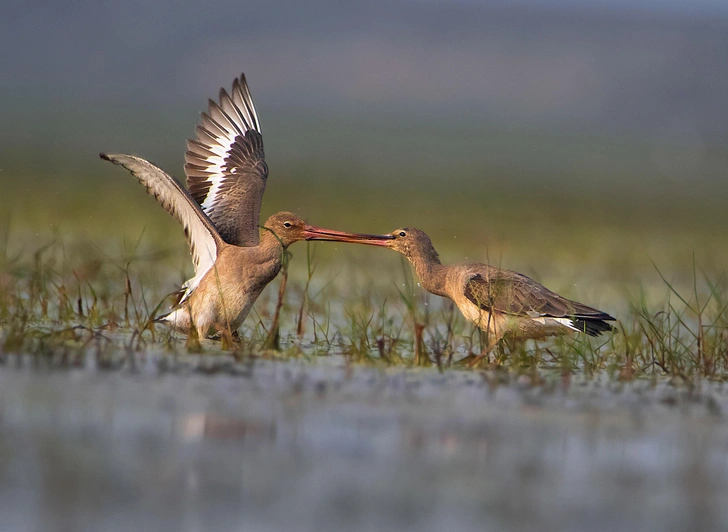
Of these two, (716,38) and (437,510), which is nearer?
(437,510)

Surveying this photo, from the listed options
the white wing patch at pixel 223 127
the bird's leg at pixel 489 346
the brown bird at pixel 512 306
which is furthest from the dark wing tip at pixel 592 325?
the white wing patch at pixel 223 127

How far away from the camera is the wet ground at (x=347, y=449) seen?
391 cm

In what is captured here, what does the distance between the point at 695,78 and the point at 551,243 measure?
5603 cm

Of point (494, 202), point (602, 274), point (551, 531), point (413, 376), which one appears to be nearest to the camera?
point (551, 531)

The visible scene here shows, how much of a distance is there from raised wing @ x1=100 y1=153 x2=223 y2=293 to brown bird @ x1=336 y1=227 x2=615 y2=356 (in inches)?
39.1

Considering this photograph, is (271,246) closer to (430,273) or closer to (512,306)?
(430,273)

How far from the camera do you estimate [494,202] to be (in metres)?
26.0

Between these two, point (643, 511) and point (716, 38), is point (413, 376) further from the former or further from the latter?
point (716, 38)

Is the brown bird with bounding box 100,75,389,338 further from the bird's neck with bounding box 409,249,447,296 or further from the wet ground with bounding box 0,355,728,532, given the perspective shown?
the wet ground with bounding box 0,355,728,532

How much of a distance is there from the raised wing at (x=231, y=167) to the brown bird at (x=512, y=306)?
2.66 ft

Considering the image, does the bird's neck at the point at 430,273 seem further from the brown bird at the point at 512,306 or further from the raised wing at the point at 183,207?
the raised wing at the point at 183,207

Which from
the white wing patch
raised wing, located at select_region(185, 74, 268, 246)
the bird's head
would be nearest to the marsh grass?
the bird's head

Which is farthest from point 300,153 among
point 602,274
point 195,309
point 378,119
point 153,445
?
point 153,445

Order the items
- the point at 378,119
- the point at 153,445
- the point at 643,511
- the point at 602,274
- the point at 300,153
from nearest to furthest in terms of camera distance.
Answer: the point at 643,511 < the point at 153,445 < the point at 602,274 < the point at 300,153 < the point at 378,119
